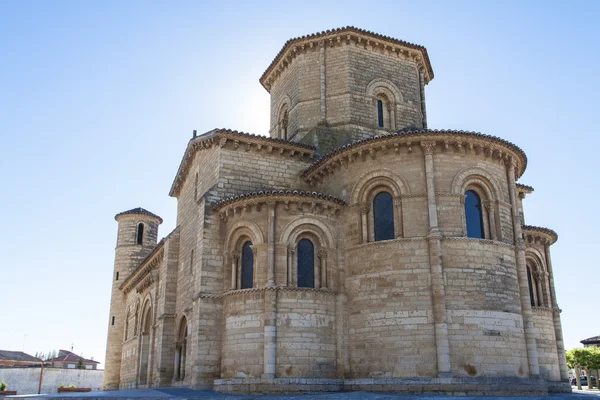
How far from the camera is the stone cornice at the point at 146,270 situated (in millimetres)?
23797

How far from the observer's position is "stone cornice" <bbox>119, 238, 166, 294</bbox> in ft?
78.1

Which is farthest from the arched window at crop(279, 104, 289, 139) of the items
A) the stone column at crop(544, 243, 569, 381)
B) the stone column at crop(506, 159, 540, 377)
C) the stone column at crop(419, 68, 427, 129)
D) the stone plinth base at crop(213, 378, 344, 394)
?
the stone plinth base at crop(213, 378, 344, 394)

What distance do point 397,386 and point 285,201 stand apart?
20.0 feet

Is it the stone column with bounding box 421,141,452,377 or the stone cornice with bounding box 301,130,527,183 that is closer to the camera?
the stone column with bounding box 421,141,452,377

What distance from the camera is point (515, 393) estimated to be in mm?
14438

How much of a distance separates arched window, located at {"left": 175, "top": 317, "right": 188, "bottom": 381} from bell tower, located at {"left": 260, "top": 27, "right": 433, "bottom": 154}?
26.8 feet

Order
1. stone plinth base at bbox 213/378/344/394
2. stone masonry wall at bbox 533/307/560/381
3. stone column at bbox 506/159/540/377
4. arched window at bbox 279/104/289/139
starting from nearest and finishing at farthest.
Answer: stone plinth base at bbox 213/378/344/394
stone column at bbox 506/159/540/377
stone masonry wall at bbox 533/307/560/381
arched window at bbox 279/104/289/139

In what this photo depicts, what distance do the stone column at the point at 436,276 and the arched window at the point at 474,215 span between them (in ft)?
4.12

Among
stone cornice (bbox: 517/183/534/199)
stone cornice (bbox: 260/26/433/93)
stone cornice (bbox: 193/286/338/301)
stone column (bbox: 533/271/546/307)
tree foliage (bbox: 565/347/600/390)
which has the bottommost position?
tree foliage (bbox: 565/347/600/390)

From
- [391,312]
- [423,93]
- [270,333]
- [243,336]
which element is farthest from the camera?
[423,93]

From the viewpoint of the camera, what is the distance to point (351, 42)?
22.5 metres

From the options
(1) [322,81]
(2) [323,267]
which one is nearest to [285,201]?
(2) [323,267]

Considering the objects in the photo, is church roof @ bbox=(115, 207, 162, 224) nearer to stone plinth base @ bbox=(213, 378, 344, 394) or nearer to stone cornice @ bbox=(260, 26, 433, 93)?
stone cornice @ bbox=(260, 26, 433, 93)

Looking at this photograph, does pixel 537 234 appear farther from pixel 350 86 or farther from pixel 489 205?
pixel 350 86
